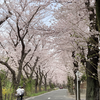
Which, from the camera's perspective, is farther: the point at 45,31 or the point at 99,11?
the point at 45,31

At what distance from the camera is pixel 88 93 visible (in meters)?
7.65

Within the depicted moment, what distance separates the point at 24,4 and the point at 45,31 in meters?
5.49

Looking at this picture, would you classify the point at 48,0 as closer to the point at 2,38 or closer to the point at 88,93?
the point at 88,93

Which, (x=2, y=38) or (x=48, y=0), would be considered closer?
(x=48, y=0)

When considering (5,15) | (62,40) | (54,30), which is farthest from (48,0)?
(5,15)

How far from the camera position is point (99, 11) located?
9.45 feet

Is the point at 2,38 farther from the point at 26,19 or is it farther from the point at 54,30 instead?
the point at 54,30

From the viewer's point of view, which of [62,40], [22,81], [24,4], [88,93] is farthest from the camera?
[22,81]

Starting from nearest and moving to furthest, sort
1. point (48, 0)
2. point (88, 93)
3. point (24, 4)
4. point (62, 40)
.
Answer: point (88, 93) < point (48, 0) < point (62, 40) < point (24, 4)

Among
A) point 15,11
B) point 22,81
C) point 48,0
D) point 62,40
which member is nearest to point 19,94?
point 62,40

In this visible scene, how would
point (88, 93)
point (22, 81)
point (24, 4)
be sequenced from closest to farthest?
1. point (88, 93)
2. point (24, 4)
3. point (22, 81)

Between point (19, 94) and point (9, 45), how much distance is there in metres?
11.3

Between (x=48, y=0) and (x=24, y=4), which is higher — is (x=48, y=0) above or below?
below

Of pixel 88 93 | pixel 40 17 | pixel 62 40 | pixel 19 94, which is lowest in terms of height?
pixel 19 94
